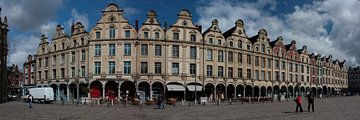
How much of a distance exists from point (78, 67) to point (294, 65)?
4234cm

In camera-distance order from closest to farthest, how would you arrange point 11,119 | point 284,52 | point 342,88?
point 11,119 < point 284,52 < point 342,88

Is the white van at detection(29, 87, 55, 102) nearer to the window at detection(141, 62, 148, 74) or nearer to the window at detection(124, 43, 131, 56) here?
the window at detection(124, 43, 131, 56)

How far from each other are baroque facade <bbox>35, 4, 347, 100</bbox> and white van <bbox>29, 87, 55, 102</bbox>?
511 centimetres

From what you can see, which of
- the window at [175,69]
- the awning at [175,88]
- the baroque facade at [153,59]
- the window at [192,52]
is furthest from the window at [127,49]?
the window at [192,52]

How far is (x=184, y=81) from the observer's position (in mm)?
47875

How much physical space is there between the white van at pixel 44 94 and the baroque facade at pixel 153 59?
511cm

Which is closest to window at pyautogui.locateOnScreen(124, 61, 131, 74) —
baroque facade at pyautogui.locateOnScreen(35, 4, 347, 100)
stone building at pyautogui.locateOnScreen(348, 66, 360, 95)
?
baroque facade at pyautogui.locateOnScreen(35, 4, 347, 100)

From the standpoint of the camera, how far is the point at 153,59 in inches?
1843

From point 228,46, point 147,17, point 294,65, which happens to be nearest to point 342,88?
point 294,65

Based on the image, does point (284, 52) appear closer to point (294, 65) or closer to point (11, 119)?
point (294, 65)

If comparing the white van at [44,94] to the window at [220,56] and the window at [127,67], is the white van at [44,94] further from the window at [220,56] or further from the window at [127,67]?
the window at [220,56]

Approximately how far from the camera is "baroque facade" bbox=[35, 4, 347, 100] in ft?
152

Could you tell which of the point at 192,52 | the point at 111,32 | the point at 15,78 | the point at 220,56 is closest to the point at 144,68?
the point at 111,32

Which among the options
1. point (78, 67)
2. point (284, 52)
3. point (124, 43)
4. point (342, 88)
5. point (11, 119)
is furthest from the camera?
point (342, 88)
